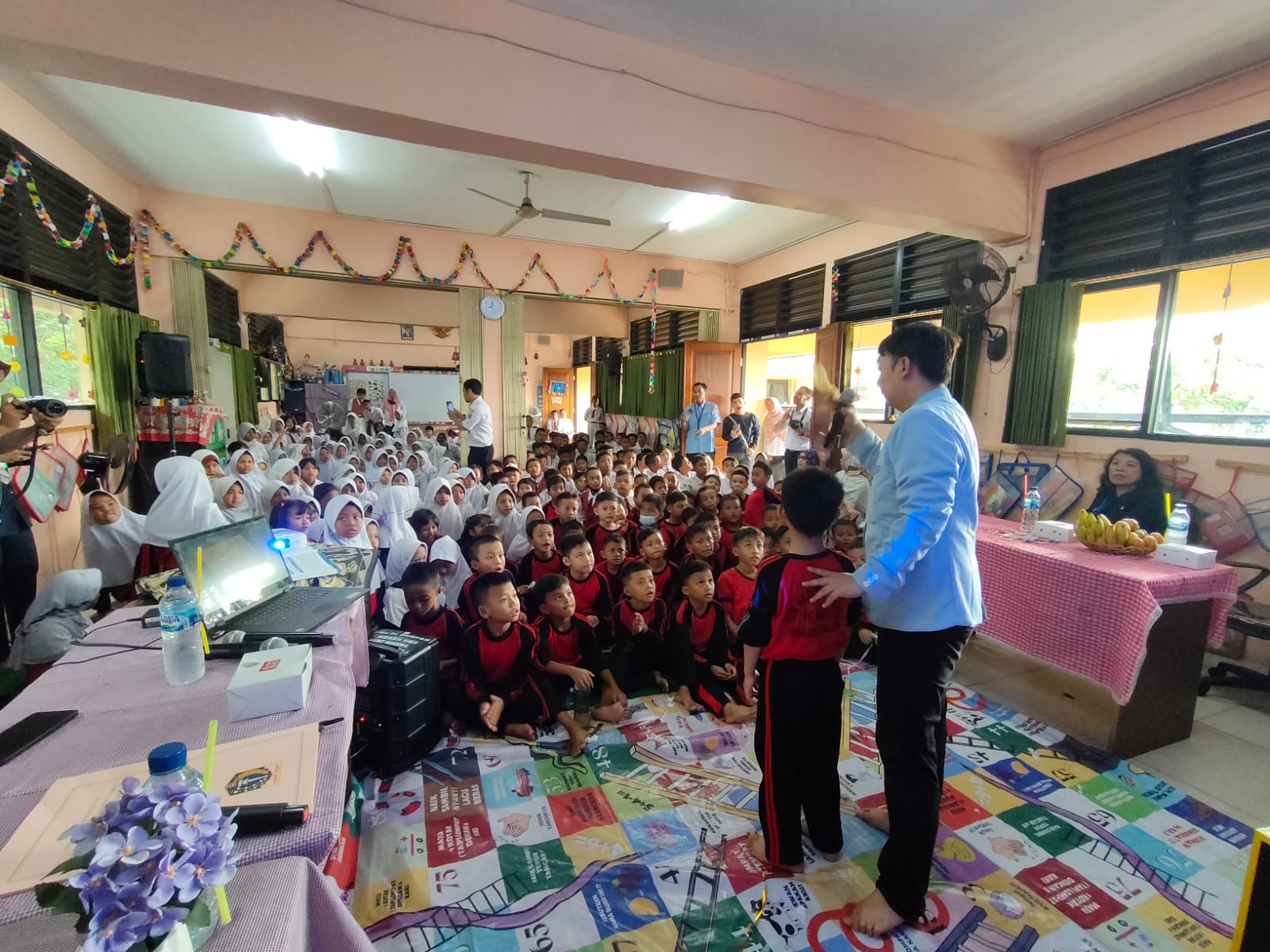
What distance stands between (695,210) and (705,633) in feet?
14.7

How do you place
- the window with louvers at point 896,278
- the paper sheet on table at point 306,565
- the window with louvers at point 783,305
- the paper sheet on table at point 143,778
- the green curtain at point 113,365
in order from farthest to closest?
the window with louvers at point 783,305 < the window with louvers at point 896,278 < the green curtain at point 113,365 < the paper sheet on table at point 306,565 < the paper sheet on table at point 143,778

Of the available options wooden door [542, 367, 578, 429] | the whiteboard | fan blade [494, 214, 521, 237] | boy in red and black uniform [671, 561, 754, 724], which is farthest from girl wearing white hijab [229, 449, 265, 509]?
wooden door [542, 367, 578, 429]

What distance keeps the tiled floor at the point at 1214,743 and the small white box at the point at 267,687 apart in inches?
124

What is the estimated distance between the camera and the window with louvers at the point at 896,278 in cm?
499

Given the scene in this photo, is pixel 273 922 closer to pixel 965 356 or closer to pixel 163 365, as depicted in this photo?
pixel 965 356

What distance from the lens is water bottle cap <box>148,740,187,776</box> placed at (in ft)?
2.71

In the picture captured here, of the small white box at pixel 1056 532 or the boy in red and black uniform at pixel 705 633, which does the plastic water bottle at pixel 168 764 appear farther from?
the small white box at pixel 1056 532

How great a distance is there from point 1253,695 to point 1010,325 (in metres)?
2.77

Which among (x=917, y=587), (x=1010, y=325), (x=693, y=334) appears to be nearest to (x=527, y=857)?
(x=917, y=587)

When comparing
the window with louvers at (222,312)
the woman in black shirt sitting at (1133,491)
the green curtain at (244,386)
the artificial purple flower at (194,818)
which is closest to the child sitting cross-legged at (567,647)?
the artificial purple flower at (194,818)

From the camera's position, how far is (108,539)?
125 inches

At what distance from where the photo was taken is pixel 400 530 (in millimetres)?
3930

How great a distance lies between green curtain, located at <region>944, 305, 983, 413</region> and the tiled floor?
7.43 feet

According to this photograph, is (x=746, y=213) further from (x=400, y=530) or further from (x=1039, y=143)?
(x=400, y=530)
